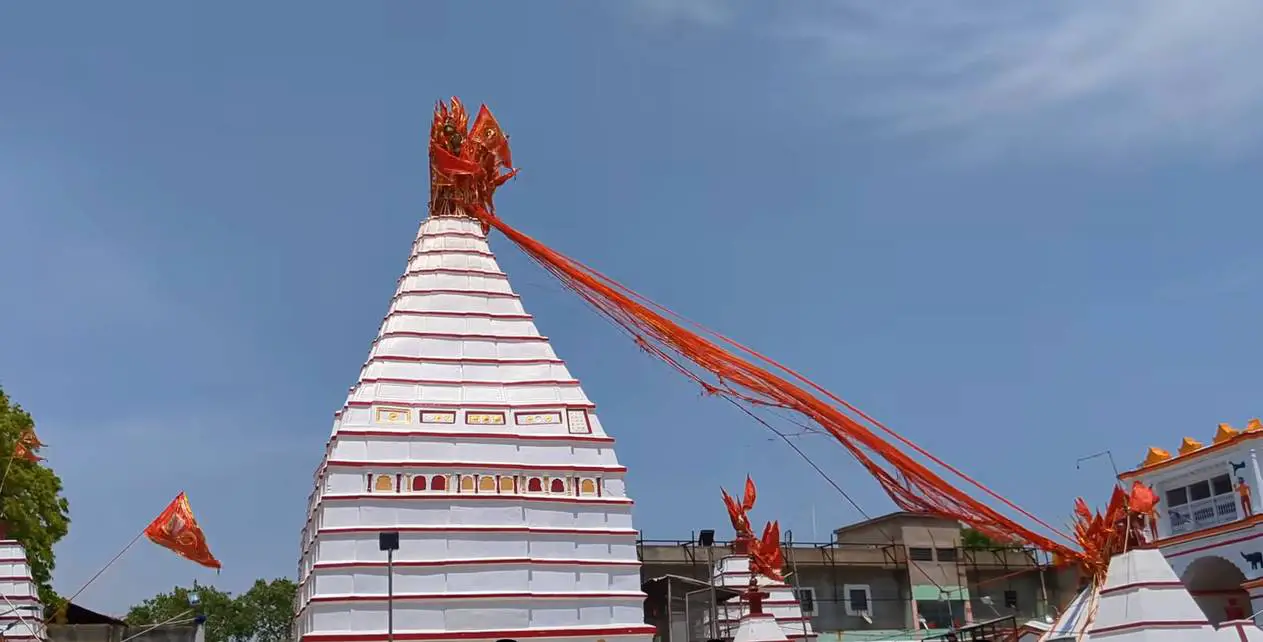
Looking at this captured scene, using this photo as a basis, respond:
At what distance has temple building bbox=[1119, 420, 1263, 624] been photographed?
31703mm

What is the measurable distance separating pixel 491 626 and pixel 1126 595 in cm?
1343

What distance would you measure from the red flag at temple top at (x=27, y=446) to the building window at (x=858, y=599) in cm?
3104

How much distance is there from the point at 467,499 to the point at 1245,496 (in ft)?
73.0

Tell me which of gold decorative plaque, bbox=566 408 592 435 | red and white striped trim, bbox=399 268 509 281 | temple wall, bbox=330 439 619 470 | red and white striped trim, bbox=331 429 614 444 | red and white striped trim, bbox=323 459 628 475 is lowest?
red and white striped trim, bbox=323 459 628 475

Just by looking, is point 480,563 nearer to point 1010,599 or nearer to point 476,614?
point 476,614

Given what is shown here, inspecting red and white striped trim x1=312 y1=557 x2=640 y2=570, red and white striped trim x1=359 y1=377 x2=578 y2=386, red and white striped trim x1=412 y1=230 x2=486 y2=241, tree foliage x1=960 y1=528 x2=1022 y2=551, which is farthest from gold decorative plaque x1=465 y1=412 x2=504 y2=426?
tree foliage x1=960 y1=528 x2=1022 y2=551

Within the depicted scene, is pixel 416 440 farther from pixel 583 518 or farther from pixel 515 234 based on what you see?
pixel 515 234

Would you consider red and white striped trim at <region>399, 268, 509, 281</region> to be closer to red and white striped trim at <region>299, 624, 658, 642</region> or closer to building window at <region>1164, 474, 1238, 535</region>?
red and white striped trim at <region>299, 624, 658, 642</region>

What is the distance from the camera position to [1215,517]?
109 feet

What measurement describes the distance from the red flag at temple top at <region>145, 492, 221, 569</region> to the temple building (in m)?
27.0

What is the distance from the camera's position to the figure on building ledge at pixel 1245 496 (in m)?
31.8

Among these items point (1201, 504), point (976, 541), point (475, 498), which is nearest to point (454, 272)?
point (475, 498)

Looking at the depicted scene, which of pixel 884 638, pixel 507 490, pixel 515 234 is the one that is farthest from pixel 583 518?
pixel 884 638

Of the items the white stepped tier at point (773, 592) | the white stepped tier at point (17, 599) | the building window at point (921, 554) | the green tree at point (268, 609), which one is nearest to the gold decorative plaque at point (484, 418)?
the white stepped tier at point (773, 592)
